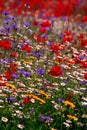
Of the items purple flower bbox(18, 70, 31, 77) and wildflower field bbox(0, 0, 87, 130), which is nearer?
wildflower field bbox(0, 0, 87, 130)

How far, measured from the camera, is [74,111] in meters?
5.98

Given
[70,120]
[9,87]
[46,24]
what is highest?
[46,24]

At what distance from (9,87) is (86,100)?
3.20ft

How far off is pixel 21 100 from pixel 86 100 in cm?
78

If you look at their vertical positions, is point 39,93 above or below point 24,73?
below

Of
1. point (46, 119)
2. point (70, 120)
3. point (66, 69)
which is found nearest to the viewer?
point (46, 119)

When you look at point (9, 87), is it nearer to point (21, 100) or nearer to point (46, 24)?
point (21, 100)

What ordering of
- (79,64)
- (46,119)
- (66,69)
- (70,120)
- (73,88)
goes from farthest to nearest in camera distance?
(79,64) < (66,69) < (73,88) < (70,120) < (46,119)

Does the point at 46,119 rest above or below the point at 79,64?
below

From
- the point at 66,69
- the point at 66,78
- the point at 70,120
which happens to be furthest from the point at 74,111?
the point at 66,69

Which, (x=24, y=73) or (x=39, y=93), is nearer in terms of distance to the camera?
(x=39, y=93)

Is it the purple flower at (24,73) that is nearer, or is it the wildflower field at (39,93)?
the wildflower field at (39,93)

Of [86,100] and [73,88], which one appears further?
[73,88]

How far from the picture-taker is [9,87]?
597cm
